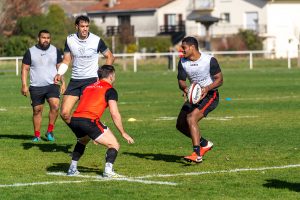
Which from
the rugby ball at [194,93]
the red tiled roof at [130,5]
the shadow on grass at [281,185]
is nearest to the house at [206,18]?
the red tiled roof at [130,5]

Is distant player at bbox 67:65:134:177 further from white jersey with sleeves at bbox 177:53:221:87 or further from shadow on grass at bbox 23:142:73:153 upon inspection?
shadow on grass at bbox 23:142:73:153

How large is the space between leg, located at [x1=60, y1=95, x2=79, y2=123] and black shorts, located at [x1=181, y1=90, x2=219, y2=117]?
2.02 meters

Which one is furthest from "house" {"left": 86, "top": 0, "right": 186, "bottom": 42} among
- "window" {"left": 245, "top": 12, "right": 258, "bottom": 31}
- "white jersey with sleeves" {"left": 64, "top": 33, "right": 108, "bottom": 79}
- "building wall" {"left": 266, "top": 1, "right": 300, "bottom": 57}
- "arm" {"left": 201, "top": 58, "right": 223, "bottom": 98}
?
"arm" {"left": 201, "top": 58, "right": 223, "bottom": 98}

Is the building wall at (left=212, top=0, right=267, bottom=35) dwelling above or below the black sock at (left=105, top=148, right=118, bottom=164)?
above

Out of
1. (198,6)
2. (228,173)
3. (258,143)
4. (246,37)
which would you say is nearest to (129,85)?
(258,143)

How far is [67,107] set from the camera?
53.0ft

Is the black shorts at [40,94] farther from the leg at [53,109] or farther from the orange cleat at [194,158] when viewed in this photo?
the orange cleat at [194,158]

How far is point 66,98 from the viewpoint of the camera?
1634cm

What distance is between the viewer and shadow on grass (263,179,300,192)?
12.0 metres

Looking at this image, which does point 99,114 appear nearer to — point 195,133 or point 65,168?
point 65,168

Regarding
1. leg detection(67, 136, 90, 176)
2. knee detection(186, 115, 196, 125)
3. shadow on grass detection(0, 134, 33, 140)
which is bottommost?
shadow on grass detection(0, 134, 33, 140)

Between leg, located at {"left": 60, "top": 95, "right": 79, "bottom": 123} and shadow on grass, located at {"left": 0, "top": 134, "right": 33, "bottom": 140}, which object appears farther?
shadow on grass, located at {"left": 0, "top": 134, "right": 33, "bottom": 140}

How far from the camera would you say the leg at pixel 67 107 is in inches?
628

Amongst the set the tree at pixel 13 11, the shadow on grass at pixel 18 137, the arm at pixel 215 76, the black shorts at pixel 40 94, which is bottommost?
the shadow on grass at pixel 18 137
